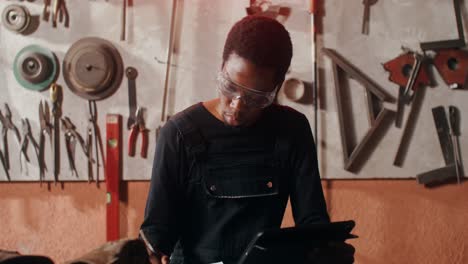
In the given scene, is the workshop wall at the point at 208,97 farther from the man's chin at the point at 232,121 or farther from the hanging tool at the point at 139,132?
the man's chin at the point at 232,121

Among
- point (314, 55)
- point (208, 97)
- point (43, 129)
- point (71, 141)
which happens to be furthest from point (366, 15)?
point (43, 129)

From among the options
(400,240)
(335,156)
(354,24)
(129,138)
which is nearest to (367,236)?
(400,240)

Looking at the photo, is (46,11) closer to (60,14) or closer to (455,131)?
(60,14)

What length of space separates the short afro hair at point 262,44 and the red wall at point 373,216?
1.02 meters

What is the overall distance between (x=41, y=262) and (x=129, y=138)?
1.48 metres

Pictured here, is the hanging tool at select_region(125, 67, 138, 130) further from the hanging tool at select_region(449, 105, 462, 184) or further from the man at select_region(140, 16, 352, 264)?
the hanging tool at select_region(449, 105, 462, 184)

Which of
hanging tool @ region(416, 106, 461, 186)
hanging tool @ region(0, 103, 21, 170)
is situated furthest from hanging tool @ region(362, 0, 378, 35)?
hanging tool @ region(0, 103, 21, 170)

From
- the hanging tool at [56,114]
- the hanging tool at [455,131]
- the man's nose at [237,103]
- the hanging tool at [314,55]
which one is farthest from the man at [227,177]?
the hanging tool at [56,114]

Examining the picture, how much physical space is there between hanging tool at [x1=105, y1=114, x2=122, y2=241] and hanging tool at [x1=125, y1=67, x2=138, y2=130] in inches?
2.0

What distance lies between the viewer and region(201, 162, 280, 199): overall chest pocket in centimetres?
131

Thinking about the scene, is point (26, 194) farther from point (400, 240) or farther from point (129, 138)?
point (400, 240)

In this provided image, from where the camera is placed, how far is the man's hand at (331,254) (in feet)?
3.66

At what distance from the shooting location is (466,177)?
6.74ft

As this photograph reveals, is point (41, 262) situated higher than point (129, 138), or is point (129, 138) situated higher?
point (41, 262)
